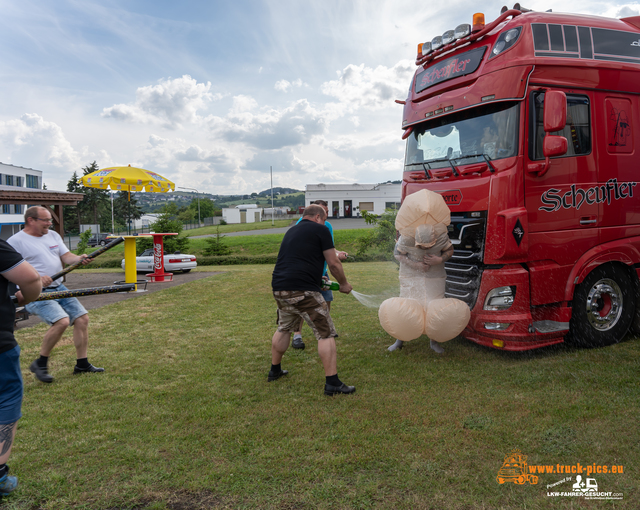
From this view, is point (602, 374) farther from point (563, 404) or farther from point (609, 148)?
point (609, 148)

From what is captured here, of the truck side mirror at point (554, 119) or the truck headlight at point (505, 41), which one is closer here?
the truck side mirror at point (554, 119)

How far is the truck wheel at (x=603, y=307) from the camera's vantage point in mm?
5203

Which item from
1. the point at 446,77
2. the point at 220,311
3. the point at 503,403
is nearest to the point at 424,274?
the point at 503,403

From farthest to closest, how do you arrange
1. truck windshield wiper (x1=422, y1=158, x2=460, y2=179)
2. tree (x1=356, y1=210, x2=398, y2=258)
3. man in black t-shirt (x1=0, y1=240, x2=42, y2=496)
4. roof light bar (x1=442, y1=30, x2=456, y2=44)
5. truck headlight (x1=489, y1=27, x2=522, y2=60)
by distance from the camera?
1. tree (x1=356, y1=210, x2=398, y2=258)
2. roof light bar (x1=442, y1=30, x2=456, y2=44)
3. truck windshield wiper (x1=422, y1=158, x2=460, y2=179)
4. truck headlight (x1=489, y1=27, x2=522, y2=60)
5. man in black t-shirt (x1=0, y1=240, x2=42, y2=496)

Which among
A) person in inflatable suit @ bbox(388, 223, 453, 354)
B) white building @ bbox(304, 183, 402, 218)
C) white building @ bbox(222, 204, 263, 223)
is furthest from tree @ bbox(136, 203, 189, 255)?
white building @ bbox(222, 204, 263, 223)

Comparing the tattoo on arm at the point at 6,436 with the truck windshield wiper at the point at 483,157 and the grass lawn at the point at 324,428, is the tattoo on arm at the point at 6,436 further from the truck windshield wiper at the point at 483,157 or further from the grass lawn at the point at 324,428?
the truck windshield wiper at the point at 483,157

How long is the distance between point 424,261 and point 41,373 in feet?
15.2

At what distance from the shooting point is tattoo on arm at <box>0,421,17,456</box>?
2.80 m

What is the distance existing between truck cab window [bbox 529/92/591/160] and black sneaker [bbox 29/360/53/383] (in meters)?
6.02

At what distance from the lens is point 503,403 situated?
3.98 meters

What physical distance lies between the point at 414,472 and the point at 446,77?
4.75m

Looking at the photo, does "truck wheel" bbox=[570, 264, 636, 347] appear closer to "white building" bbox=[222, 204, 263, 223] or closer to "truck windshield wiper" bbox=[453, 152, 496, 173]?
"truck windshield wiper" bbox=[453, 152, 496, 173]

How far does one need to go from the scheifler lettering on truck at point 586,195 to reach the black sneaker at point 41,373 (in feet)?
19.4

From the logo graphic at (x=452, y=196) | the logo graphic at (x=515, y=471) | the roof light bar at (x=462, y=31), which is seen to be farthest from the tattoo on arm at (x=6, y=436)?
the roof light bar at (x=462, y=31)
